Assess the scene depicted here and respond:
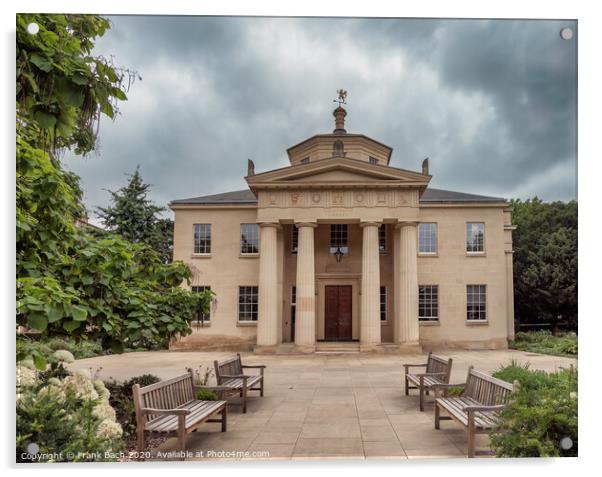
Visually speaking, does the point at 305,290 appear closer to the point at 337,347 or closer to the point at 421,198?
the point at 337,347

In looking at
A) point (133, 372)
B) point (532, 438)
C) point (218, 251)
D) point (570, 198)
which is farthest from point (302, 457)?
point (218, 251)

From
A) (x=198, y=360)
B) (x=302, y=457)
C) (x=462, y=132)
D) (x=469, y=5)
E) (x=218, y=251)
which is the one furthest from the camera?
(x=218, y=251)

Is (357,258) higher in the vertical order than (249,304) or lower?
higher

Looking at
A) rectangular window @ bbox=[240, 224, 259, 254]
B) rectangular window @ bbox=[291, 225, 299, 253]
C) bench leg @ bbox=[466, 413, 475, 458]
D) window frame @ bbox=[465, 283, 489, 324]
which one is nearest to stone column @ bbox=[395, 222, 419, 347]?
window frame @ bbox=[465, 283, 489, 324]

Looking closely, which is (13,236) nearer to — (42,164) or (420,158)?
(42,164)

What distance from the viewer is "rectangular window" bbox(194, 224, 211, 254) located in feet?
34.9

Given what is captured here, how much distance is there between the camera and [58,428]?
4.75 metres

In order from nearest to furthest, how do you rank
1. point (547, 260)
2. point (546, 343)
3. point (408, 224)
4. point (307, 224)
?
1. point (547, 260)
2. point (546, 343)
3. point (307, 224)
4. point (408, 224)

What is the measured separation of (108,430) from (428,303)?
1496 centimetres

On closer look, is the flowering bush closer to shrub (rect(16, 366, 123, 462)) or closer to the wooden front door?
shrub (rect(16, 366, 123, 462))

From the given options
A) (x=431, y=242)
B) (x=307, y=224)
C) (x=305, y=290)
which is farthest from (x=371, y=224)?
(x=305, y=290)

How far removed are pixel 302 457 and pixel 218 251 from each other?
8.41 m

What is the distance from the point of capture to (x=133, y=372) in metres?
9.71

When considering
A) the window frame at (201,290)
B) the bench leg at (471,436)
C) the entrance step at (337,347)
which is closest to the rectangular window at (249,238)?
the window frame at (201,290)
